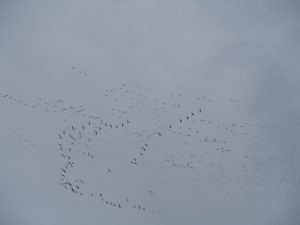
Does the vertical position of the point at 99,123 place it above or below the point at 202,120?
below

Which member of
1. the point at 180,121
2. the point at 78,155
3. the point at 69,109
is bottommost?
the point at 78,155

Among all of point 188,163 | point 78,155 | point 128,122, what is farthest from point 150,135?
point 78,155

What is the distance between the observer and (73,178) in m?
18.3

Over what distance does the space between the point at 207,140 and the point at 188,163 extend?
1627mm

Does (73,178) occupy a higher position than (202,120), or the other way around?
(202,120)

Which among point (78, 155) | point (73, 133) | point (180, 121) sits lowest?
point (78, 155)

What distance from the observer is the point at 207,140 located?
1788cm

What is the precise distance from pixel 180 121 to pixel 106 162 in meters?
4.64

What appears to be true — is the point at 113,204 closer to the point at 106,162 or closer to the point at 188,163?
the point at 106,162

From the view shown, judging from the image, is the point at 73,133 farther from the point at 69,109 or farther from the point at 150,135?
the point at 150,135

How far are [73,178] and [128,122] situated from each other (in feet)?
14.4

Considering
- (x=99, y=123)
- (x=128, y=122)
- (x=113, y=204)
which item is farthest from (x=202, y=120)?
(x=113, y=204)

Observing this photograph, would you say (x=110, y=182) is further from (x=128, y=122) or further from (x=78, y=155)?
(x=128, y=122)

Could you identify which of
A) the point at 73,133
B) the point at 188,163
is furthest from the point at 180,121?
the point at 73,133
